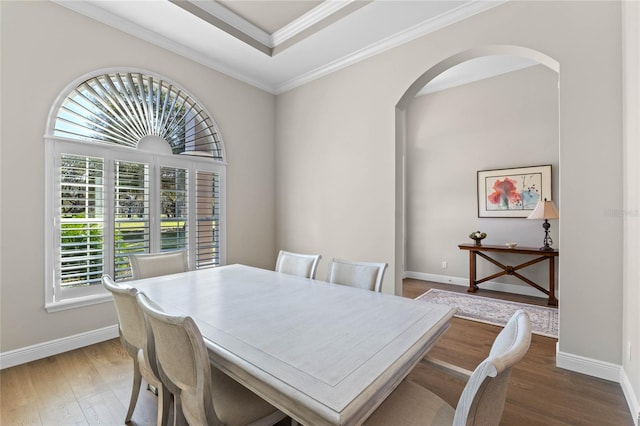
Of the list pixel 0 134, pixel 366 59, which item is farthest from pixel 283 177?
pixel 0 134

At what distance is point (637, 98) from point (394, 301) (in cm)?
185

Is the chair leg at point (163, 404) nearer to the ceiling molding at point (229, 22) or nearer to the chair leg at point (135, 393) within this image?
the chair leg at point (135, 393)

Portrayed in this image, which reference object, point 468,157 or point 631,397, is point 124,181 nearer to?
point 631,397

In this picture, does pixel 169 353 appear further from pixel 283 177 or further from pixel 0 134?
pixel 283 177

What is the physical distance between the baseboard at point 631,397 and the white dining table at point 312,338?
4.23 ft

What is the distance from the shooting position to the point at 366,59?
11.0ft

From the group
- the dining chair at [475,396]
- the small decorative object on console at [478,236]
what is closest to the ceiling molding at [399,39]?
the dining chair at [475,396]

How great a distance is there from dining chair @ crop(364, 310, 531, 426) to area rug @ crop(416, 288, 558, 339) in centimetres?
208

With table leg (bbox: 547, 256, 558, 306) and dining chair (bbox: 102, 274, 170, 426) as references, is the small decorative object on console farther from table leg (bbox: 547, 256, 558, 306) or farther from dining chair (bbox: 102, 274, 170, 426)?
dining chair (bbox: 102, 274, 170, 426)

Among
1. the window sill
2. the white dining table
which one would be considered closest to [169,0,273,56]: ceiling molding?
the white dining table

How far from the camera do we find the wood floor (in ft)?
5.63

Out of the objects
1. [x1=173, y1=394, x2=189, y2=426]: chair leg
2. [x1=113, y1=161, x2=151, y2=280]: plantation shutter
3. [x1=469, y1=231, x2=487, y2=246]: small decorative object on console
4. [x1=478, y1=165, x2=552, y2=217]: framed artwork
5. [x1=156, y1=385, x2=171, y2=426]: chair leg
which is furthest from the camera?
[x1=469, y1=231, x2=487, y2=246]: small decorative object on console

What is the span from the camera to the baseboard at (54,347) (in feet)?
7.41

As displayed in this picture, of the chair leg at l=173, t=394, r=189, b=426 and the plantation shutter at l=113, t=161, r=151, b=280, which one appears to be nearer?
the chair leg at l=173, t=394, r=189, b=426
